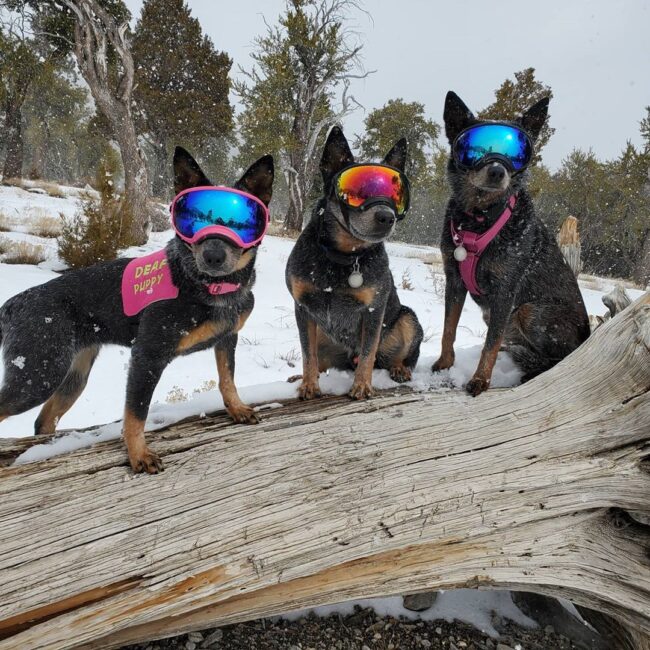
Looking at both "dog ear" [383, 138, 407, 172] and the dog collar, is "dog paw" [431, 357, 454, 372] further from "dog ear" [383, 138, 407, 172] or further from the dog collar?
the dog collar

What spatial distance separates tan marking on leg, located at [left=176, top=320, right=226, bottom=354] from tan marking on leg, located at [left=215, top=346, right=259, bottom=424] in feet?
0.82

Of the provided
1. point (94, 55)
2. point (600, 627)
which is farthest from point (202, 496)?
point (94, 55)

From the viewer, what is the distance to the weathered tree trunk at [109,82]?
10703mm

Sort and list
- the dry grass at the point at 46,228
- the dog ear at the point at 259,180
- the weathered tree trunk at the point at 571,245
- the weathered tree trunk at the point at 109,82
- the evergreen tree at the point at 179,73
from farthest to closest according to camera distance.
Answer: the evergreen tree at the point at 179,73, the weathered tree trunk at the point at 109,82, the dry grass at the point at 46,228, the weathered tree trunk at the point at 571,245, the dog ear at the point at 259,180

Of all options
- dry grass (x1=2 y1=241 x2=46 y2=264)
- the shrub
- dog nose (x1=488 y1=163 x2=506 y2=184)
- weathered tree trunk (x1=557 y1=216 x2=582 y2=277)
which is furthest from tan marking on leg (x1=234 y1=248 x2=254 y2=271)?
dry grass (x1=2 y1=241 x2=46 y2=264)

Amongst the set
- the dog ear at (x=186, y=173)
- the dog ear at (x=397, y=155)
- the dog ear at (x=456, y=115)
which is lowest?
the dog ear at (x=186, y=173)

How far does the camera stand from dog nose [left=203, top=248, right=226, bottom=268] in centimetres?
221

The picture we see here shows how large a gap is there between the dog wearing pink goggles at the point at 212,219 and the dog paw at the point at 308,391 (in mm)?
883

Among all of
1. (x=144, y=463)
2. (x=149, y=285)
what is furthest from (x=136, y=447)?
(x=149, y=285)

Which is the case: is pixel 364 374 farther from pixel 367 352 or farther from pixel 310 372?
pixel 310 372

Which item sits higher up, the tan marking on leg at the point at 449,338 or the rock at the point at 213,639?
the tan marking on leg at the point at 449,338

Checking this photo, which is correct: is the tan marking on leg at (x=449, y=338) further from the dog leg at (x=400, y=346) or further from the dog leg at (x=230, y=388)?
the dog leg at (x=230, y=388)

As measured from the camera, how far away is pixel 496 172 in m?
2.55

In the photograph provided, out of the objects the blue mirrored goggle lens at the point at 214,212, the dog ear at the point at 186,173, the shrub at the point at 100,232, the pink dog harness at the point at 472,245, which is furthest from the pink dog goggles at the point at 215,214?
the shrub at the point at 100,232
